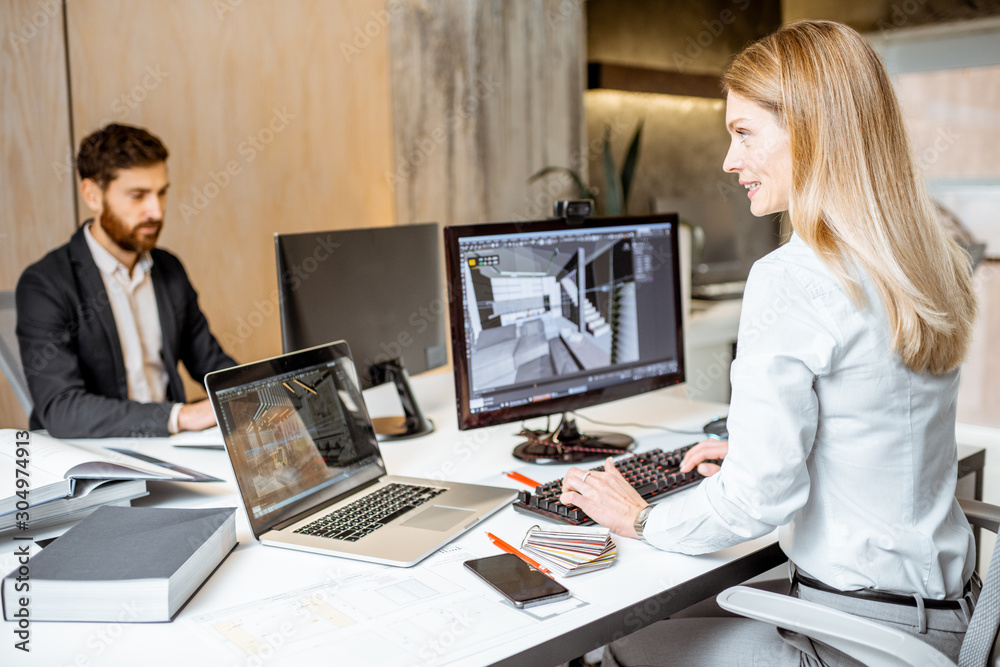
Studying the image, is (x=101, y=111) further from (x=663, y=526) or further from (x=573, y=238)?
(x=663, y=526)

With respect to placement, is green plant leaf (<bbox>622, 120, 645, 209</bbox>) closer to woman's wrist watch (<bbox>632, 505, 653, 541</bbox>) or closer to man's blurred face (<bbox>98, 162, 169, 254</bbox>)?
man's blurred face (<bbox>98, 162, 169, 254</bbox>)

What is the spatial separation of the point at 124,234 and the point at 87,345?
0.35 metres

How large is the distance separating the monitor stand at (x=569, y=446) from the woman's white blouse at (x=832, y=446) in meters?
0.50

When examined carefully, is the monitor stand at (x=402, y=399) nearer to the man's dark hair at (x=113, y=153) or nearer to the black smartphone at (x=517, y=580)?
the black smartphone at (x=517, y=580)

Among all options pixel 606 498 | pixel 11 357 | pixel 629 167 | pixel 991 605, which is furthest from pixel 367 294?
pixel 629 167

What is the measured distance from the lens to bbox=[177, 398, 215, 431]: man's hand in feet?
6.20

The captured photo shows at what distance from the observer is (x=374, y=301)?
6.17 ft

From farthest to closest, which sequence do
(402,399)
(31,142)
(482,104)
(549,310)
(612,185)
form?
(612,185) < (482,104) < (31,142) < (402,399) < (549,310)

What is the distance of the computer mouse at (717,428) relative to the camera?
1785mm

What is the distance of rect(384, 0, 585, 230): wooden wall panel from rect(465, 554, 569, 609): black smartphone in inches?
102

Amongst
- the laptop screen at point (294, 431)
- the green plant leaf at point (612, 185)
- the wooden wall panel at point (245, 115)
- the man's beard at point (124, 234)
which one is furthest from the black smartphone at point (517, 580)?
the green plant leaf at point (612, 185)

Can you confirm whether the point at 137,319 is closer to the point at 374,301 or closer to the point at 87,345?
the point at 87,345

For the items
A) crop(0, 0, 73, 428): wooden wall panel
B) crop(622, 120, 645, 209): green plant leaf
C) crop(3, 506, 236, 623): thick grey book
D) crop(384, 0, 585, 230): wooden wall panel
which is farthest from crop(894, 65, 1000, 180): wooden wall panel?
crop(3, 506, 236, 623): thick grey book

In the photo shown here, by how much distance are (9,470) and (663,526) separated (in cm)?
102
